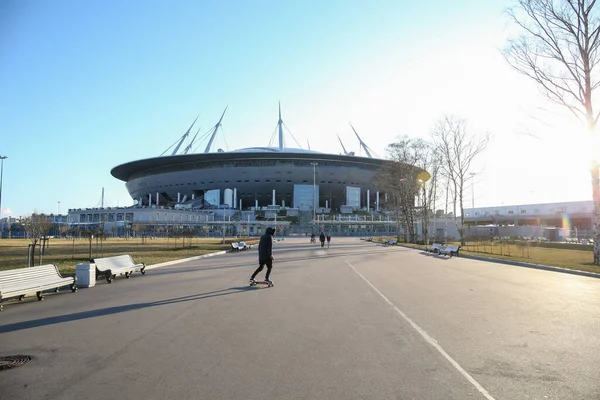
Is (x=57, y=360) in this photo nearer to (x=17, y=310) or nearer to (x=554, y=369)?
(x=17, y=310)

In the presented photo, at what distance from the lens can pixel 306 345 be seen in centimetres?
552

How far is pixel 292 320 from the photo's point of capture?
707 centimetres

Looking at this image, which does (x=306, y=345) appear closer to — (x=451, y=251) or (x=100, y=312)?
(x=100, y=312)

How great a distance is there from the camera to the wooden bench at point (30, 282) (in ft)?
27.7

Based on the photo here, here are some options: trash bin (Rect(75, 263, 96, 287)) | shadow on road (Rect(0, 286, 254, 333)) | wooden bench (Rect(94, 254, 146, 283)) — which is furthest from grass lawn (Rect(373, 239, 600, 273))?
trash bin (Rect(75, 263, 96, 287))

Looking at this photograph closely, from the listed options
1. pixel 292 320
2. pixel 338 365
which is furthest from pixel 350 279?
pixel 338 365

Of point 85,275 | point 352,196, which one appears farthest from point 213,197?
point 85,275

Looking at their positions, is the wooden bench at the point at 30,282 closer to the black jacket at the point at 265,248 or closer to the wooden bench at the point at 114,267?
the wooden bench at the point at 114,267

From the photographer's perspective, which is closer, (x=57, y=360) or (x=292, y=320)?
(x=57, y=360)

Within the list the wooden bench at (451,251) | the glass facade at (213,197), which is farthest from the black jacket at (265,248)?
the glass facade at (213,197)

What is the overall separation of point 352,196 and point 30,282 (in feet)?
343

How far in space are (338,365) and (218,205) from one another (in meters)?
105

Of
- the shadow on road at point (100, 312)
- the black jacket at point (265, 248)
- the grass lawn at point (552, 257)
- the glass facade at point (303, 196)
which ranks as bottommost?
the grass lawn at point (552, 257)

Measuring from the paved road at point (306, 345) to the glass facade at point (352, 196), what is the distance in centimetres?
10064
